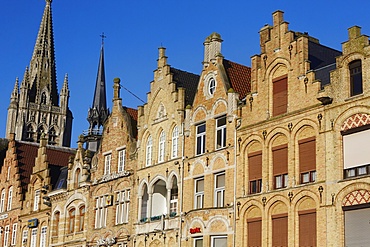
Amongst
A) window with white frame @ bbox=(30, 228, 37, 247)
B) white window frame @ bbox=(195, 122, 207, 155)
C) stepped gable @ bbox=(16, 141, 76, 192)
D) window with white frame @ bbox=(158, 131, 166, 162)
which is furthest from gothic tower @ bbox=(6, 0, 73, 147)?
white window frame @ bbox=(195, 122, 207, 155)

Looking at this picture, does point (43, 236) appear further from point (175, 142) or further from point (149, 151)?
point (175, 142)

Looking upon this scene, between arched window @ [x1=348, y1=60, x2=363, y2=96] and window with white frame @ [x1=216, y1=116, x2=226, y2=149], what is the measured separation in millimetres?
8522

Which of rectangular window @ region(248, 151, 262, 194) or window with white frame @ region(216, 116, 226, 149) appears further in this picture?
window with white frame @ region(216, 116, 226, 149)

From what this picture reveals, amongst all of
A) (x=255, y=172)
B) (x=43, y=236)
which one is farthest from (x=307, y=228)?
(x=43, y=236)

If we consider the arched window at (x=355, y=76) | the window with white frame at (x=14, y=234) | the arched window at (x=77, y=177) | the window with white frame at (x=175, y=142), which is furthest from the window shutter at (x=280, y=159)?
the window with white frame at (x=14, y=234)

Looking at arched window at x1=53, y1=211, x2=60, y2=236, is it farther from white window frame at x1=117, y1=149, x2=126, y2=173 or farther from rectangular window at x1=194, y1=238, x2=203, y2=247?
rectangular window at x1=194, y1=238, x2=203, y2=247

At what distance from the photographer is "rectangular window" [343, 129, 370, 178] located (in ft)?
95.3

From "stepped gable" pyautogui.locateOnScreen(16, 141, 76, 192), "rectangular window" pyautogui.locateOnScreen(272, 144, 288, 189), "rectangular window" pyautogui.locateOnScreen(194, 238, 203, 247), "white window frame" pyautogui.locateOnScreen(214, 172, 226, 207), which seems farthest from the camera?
"stepped gable" pyautogui.locateOnScreen(16, 141, 76, 192)

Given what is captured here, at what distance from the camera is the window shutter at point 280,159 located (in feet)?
108

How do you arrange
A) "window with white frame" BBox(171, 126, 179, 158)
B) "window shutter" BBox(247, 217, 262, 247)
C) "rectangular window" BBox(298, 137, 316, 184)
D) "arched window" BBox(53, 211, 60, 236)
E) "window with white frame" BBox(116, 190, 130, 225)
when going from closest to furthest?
"rectangular window" BBox(298, 137, 316, 184)
"window shutter" BBox(247, 217, 262, 247)
"window with white frame" BBox(171, 126, 179, 158)
"window with white frame" BBox(116, 190, 130, 225)
"arched window" BBox(53, 211, 60, 236)

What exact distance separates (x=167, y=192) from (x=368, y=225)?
Result: 14.8m

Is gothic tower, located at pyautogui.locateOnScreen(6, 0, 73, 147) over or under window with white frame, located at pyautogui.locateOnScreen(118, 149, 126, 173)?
over

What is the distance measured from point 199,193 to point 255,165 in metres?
4.62

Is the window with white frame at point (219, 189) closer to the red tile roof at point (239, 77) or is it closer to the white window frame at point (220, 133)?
the white window frame at point (220, 133)
